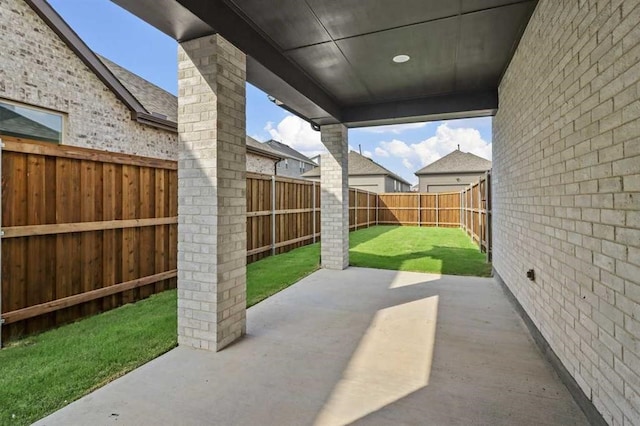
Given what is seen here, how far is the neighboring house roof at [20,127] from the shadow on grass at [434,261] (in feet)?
23.5

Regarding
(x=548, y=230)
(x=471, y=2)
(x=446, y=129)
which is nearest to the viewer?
(x=548, y=230)

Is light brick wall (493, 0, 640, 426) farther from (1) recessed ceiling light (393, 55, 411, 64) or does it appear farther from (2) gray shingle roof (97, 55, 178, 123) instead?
(2) gray shingle roof (97, 55, 178, 123)

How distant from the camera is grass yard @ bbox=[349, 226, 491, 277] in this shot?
23.7 ft

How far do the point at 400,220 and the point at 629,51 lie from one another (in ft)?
57.8

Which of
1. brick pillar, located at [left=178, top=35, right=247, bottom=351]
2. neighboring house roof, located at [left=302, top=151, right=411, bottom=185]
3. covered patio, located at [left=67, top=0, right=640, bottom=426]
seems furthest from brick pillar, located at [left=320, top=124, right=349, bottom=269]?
neighboring house roof, located at [left=302, top=151, right=411, bottom=185]

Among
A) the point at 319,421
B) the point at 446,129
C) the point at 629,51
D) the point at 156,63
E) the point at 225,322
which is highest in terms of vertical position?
the point at 446,129

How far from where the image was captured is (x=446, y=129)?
44062 mm

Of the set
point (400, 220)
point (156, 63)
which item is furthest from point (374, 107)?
point (400, 220)

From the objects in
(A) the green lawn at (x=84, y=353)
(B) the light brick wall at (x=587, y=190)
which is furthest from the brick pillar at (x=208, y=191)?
(B) the light brick wall at (x=587, y=190)

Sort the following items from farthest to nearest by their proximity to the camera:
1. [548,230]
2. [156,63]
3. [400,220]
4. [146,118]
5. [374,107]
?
[400,220] → [156,63] → [146,118] → [374,107] → [548,230]

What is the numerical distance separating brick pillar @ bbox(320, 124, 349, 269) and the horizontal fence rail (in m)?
3.22

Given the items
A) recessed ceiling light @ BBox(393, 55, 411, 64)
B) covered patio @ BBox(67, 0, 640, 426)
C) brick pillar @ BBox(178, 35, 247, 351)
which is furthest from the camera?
recessed ceiling light @ BBox(393, 55, 411, 64)

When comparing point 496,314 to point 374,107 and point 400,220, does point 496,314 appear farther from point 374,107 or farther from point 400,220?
point 400,220

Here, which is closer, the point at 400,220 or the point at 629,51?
the point at 629,51
